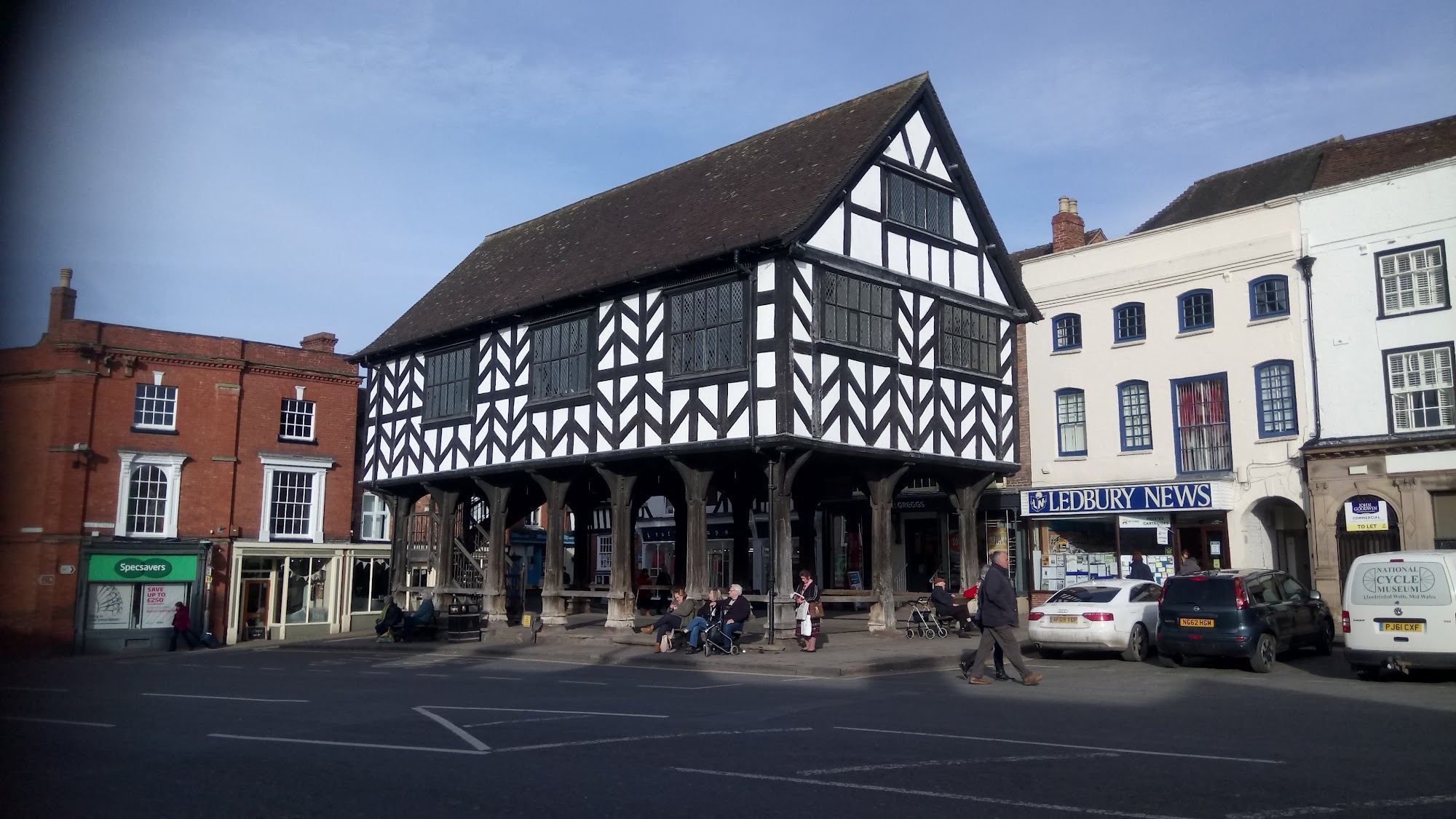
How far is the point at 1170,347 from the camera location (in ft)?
81.9

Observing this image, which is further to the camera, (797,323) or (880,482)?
(880,482)

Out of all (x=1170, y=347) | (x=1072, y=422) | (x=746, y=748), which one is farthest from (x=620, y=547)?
(x=746, y=748)

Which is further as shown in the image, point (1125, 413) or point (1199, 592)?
point (1125, 413)

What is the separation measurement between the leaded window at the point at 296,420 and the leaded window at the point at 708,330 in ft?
54.6

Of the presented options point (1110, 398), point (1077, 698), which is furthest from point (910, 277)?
point (1077, 698)

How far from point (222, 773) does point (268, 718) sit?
3405 mm

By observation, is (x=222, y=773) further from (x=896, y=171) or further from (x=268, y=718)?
(x=896, y=171)

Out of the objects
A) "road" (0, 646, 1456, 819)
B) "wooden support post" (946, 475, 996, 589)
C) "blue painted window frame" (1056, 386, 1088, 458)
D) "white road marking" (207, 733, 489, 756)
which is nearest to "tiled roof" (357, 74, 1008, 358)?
"blue painted window frame" (1056, 386, 1088, 458)

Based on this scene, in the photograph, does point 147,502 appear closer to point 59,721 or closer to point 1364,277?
point 59,721

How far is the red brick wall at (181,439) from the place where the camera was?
2850 centimetres

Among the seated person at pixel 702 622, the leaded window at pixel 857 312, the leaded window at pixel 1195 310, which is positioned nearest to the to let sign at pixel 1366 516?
the leaded window at pixel 1195 310

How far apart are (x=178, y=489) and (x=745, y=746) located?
1042 inches

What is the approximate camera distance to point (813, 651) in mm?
19062

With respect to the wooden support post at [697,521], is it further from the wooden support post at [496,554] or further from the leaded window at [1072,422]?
the leaded window at [1072,422]
